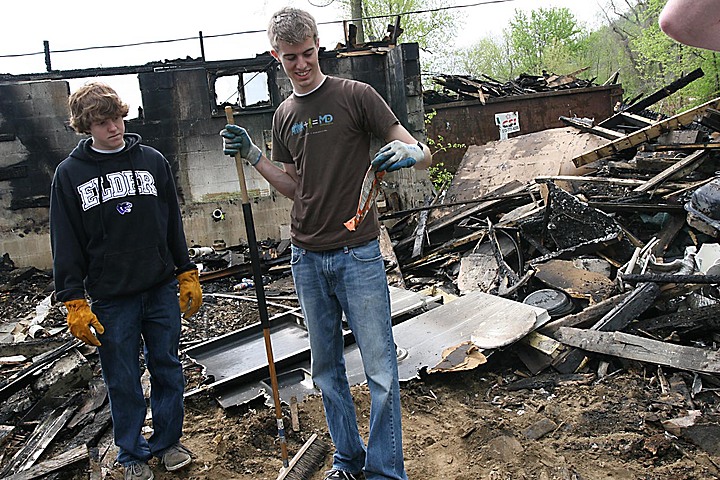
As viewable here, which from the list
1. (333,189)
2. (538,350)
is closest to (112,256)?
(333,189)

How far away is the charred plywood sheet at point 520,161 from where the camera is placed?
29.1 ft

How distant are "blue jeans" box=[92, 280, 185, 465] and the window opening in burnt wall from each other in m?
7.28

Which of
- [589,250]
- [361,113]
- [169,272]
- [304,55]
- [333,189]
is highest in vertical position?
[304,55]

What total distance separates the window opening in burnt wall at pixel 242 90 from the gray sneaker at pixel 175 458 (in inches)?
297

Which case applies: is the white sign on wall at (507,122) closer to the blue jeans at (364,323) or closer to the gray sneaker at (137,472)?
the blue jeans at (364,323)

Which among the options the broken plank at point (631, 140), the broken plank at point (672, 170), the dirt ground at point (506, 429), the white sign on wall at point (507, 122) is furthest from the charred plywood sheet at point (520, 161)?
the dirt ground at point (506, 429)

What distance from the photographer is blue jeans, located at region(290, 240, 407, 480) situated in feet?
8.43

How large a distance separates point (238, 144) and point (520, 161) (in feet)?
23.7

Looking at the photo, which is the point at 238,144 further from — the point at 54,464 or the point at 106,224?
the point at 54,464

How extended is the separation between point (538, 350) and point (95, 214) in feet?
11.0

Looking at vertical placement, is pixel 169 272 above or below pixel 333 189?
below

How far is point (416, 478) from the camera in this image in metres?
3.00

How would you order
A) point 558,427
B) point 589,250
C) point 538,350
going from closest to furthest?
point 558,427 < point 538,350 < point 589,250

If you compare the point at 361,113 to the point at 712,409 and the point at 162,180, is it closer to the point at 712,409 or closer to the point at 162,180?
the point at 162,180
